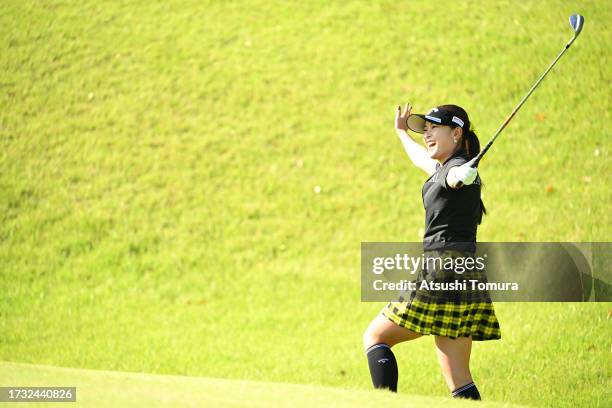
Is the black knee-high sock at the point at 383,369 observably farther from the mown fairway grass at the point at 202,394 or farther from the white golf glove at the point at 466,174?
the white golf glove at the point at 466,174

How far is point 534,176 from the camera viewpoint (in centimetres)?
1010

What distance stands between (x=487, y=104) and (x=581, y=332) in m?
4.31

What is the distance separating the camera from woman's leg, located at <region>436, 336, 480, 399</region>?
432cm

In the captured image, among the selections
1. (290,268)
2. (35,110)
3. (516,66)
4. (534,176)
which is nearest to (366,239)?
(290,268)

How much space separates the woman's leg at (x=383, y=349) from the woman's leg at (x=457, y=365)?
0.53ft

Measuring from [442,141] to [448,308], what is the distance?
0.90 meters

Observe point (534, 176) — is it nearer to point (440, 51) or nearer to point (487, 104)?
point (487, 104)

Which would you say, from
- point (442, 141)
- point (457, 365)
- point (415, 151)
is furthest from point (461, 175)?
point (457, 365)

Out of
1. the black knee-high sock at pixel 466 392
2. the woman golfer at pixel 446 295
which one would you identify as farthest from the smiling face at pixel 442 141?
the black knee-high sock at pixel 466 392

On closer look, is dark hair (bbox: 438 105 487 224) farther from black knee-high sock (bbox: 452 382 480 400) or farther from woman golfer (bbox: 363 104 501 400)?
black knee-high sock (bbox: 452 382 480 400)

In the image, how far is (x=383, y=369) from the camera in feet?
14.5

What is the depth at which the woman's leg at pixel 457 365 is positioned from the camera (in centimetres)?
432

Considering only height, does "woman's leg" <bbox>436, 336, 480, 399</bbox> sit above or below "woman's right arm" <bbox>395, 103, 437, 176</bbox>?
below

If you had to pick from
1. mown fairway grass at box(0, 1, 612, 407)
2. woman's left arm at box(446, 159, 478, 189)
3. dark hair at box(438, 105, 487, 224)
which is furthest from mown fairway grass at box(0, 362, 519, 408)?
mown fairway grass at box(0, 1, 612, 407)
